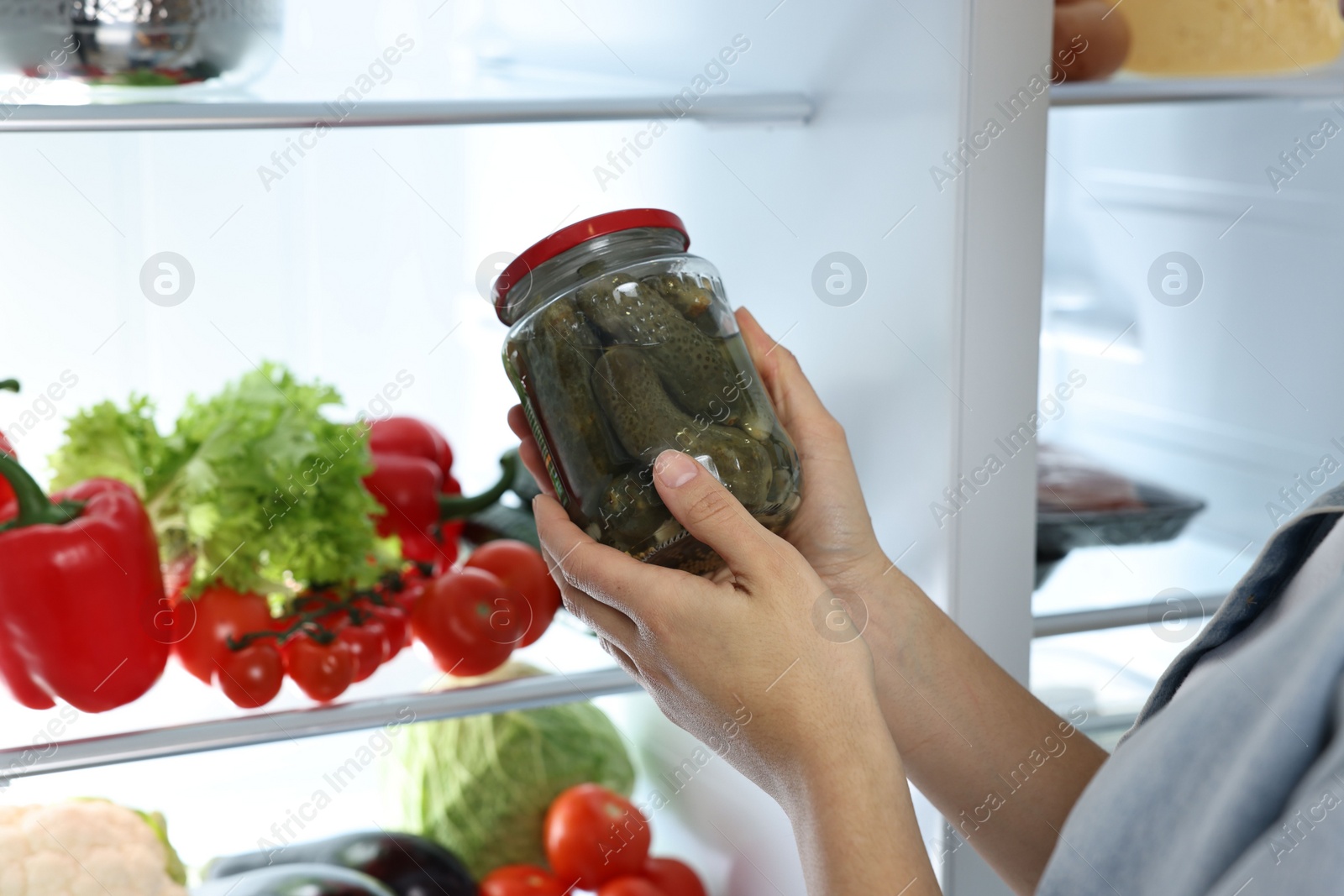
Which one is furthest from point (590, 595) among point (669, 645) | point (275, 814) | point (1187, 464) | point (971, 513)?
point (1187, 464)

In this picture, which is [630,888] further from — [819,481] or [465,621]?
[819,481]

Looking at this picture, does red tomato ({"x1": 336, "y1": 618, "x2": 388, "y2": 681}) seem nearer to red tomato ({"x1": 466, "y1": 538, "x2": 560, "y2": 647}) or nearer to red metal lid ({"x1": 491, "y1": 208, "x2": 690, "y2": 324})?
red tomato ({"x1": 466, "y1": 538, "x2": 560, "y2": 647})

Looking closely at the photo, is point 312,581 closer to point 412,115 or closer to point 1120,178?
point 412,115

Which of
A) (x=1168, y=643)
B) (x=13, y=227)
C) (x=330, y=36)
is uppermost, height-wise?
(x=330, y=36)

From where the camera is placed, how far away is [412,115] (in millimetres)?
848

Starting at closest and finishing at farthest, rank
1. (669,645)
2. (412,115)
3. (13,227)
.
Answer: (669,645) < (412,115) < (13,227)

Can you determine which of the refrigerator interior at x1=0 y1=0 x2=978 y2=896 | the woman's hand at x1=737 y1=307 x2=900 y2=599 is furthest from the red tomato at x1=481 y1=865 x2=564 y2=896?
the woman's hand at x1=737 y1=307 x2=900 y2=599

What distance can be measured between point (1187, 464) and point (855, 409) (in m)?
0.67

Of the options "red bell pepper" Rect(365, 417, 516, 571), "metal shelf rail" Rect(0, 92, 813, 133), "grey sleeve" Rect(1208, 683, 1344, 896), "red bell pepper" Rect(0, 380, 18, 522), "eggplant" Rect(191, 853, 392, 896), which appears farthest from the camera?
"red bell pepper" Rect(365, 417, 516, 571)

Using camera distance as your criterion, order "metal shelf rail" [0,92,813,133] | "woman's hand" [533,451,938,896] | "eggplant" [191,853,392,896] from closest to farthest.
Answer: "woman's hand" [533,451,938,896] < "metal shelf rail" [0,92,813,133] < "eggplant" [191,853,392,896]

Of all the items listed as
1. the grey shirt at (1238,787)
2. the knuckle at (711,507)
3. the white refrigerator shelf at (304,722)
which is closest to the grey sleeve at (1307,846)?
the grey shirt at (1238,787)

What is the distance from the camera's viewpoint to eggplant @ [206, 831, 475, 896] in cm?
107

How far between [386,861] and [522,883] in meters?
0.13

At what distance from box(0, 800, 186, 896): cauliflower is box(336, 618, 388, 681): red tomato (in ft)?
0.79
